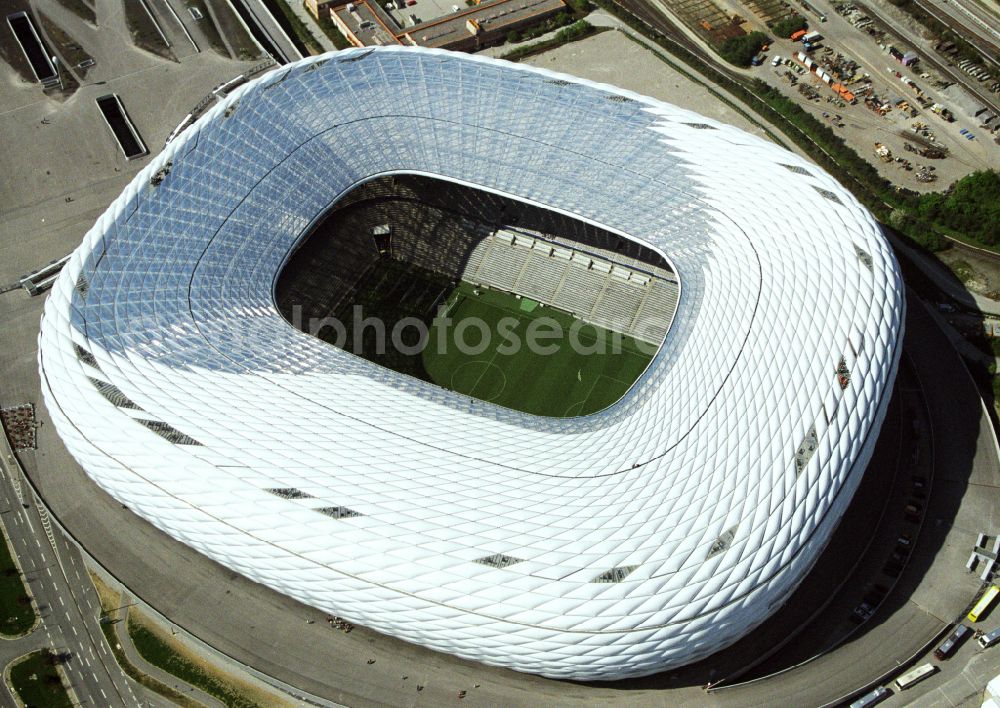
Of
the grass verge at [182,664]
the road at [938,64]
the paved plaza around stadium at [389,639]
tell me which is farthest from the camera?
the road at [938,64]

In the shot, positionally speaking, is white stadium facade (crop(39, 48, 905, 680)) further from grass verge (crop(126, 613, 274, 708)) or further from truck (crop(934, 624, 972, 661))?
truck (crop(934, 624, 972, 661))

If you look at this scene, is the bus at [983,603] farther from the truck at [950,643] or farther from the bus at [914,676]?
the bus at [914,676]

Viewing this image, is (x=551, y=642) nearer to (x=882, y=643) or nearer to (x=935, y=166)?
(x=882, y=643)

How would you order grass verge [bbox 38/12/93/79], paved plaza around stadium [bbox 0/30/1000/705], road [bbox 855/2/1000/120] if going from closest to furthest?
paved plaza around stadium [bbox 0/30/1000/705]
grass verge [bbox 38/12/93/79]
road [bbox 855/2/1000/120]

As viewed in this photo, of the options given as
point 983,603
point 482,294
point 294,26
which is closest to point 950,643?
point 983,603

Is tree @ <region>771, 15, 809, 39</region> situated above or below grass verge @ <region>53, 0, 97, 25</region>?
above

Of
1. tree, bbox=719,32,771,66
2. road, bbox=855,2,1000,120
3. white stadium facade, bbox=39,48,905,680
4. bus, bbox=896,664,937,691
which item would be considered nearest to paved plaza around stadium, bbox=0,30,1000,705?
bus, bbox=896,664,937,691

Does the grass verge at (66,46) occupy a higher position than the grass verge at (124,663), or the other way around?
the grass verge at (66,46)

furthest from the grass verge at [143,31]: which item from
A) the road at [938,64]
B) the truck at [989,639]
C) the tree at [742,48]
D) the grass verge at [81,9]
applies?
the truck at [989,639]
